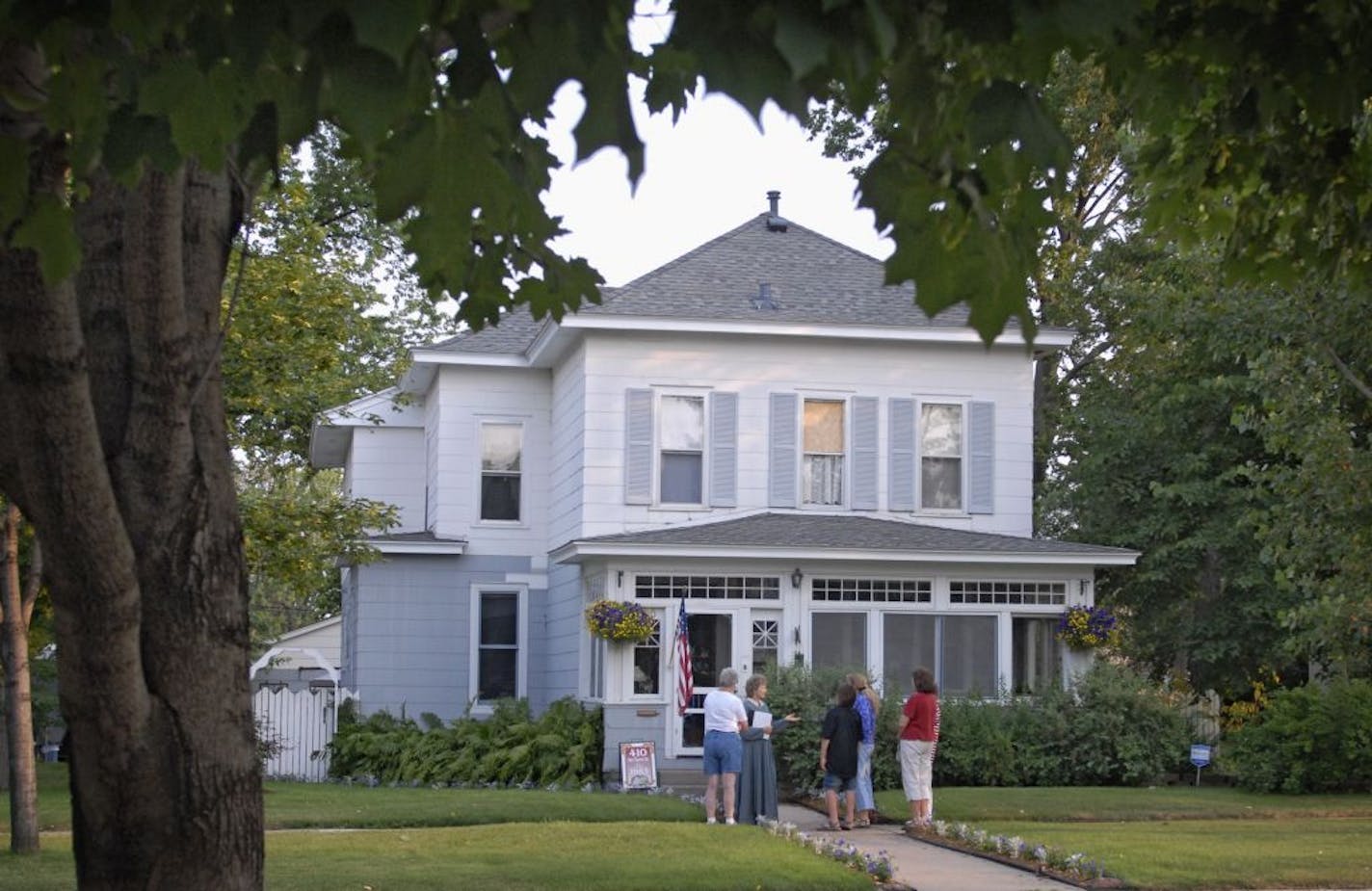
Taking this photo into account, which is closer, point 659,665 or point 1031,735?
point 1031,735

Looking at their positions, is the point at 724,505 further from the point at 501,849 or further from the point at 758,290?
the point at 501,849

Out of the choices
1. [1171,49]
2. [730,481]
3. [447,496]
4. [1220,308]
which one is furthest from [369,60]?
[447,496]

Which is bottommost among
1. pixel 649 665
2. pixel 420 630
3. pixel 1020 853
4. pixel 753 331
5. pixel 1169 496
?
pixel 1020 853

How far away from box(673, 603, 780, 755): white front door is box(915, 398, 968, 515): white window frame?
9.76 feet

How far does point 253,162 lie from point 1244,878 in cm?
1184

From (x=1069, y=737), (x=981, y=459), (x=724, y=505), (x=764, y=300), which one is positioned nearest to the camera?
(x=1069, y=737)

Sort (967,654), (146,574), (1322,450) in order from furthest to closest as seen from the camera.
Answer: (967,654) < (1322,450) < (146,574)

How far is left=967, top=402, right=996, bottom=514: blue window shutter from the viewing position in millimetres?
25844

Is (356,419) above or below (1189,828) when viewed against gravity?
above

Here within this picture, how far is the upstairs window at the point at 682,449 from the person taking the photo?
25250 mm

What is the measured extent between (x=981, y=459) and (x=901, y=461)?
124 cm

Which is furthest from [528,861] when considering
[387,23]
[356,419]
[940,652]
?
[356,419]

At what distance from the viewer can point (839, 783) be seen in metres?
18.9

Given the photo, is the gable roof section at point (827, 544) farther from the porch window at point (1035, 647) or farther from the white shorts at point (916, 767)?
the white shorts at point (916, 767)
